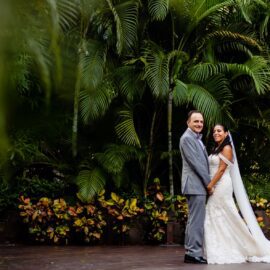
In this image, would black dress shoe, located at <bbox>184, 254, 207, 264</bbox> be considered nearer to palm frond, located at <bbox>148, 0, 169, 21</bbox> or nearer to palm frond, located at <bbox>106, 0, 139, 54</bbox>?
palm frond, located at <bbox>106, 0, 139, 54</bbox>

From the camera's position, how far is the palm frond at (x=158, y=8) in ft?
30.9

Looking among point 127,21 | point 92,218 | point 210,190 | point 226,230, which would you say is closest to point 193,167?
point 210,190

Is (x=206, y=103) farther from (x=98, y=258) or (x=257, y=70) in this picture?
(x=98, y=258)

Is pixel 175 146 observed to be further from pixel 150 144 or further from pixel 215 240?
pixel 215 240

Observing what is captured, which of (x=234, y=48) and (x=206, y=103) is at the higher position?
(x=234, y=48)

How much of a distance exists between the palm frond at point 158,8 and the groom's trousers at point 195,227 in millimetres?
3608

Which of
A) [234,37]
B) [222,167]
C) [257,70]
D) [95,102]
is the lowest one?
[222,167]

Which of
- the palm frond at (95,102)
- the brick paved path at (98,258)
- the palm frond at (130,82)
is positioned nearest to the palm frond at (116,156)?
the palm frond at (95,102)

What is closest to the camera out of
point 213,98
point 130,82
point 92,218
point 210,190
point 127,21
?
point 210,190

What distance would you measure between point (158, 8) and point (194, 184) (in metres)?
3.69

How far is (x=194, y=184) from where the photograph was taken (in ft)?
23.2

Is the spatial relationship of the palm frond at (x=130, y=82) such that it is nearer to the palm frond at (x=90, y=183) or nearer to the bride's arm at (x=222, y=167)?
the palm frond at (x=90, y=183)

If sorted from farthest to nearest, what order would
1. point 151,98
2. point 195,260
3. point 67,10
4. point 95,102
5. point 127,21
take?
1. point 151,98
2. point 127,21
3. point 95,102
4. point 195,260
5. point 67,10

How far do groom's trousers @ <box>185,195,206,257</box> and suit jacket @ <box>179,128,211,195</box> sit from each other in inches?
4.2
